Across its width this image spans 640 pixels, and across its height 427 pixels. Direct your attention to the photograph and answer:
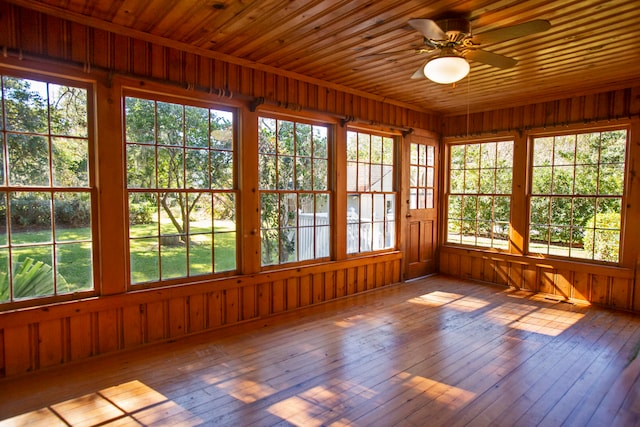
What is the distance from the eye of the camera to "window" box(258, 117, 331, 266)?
4141mm

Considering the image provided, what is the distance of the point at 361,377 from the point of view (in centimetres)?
277

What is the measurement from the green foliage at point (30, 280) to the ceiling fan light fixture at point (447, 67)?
3.33 metres

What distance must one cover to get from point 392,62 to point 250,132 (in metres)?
1.67

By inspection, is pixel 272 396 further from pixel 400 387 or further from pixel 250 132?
pixel 250 132

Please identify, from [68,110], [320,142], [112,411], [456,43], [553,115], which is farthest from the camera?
[553,115]

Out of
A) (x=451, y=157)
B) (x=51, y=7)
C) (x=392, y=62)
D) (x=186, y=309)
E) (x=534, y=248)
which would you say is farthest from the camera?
(x=451, y=157)

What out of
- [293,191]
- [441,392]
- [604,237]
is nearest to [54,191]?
[293,191]

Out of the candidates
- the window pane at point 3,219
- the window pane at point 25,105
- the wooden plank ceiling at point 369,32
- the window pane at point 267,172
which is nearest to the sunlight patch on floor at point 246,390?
the window pane at point 3,219

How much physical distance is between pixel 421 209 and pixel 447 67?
3.69 m

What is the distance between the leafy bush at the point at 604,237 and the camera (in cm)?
471

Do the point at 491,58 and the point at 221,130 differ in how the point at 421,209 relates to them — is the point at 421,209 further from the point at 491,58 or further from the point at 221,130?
the point at 221,130

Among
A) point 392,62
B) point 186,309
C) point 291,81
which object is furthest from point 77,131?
point 392,62

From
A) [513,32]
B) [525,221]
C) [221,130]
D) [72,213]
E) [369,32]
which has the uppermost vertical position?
[369,32]

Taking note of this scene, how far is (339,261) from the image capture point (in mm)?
4836
